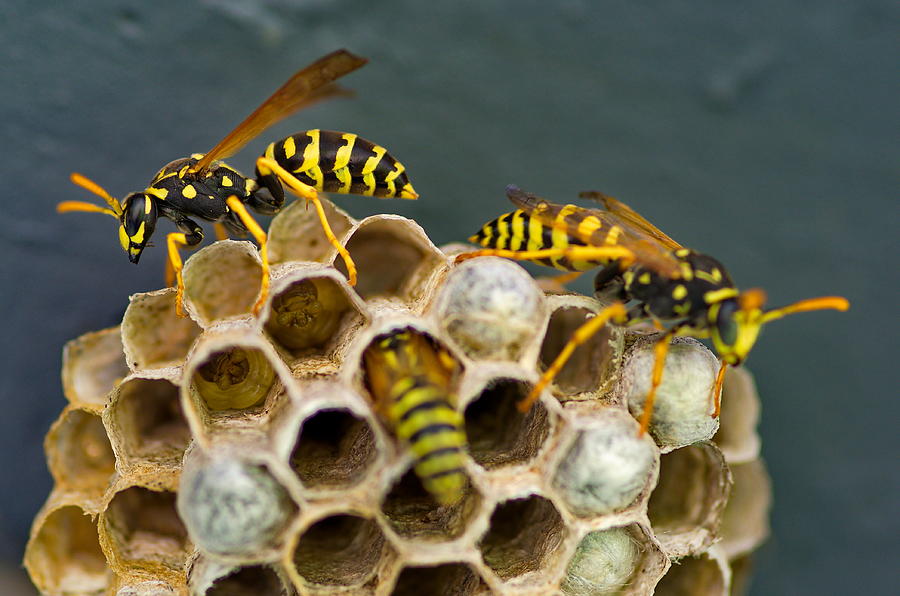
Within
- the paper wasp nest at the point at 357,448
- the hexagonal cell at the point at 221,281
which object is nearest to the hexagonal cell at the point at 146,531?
the paper wasp nest at the point at 357,448

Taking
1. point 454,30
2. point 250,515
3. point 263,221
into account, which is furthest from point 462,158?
point 250,515

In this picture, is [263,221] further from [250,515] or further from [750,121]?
[750,121]

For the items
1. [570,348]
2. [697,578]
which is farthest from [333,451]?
[697,578]

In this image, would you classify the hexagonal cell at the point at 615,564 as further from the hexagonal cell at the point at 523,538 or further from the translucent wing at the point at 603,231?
the translucent wing at the point at 603,231

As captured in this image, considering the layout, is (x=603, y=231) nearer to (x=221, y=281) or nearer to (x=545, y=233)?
(x=545, y=233)

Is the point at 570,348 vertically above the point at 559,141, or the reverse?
the point at 559,141

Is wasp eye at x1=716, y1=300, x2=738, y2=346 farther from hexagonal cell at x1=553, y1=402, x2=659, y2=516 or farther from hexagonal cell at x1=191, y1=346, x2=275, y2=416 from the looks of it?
hexagonal cell at x1=191, y1=346, x2=275, y2=416
